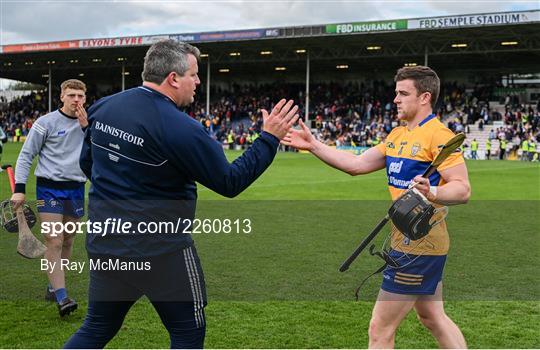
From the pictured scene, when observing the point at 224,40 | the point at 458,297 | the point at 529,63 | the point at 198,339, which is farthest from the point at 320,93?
the point at 198,339

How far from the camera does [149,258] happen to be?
3.30 m

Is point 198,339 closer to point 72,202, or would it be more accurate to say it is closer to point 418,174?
point 418,174

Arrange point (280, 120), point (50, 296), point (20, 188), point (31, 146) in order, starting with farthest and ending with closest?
point (50, 296) → point (31, 146) → point (20, 188) → point (280, 120)

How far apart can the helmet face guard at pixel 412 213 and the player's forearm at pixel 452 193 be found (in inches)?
3.1

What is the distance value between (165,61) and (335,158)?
152 centimetres

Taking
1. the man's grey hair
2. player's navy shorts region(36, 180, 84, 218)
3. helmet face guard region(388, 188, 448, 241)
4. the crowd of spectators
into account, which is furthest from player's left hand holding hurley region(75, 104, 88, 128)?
the crowd of spectators

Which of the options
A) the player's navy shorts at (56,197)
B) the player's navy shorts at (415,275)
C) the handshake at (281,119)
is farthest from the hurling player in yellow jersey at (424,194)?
the player's navy shorts at (56,197)

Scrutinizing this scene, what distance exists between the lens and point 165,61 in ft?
10.7

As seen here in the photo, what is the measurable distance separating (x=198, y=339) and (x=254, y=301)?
2.94 metres

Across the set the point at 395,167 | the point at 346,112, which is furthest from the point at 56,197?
the point at 346,112

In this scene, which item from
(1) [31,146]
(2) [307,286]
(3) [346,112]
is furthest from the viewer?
(3) [346,112]

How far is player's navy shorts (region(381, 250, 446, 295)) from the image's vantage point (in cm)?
369

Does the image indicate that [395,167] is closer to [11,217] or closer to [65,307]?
[65,307]

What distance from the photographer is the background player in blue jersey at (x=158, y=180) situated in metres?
3.19
